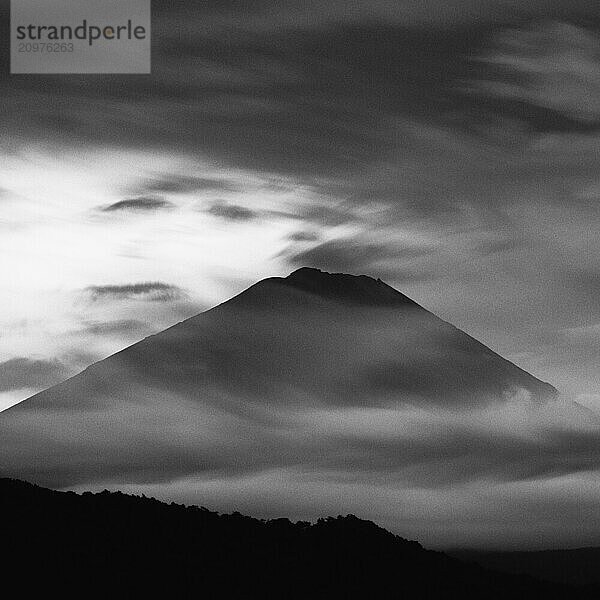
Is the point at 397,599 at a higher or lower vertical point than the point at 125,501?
lower

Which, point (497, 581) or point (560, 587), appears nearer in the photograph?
point (497, 581)

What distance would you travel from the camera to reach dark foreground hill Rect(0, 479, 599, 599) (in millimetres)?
52906

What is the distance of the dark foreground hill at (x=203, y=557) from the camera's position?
5291cm

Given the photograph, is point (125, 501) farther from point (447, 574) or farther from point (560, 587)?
point (560, 587)

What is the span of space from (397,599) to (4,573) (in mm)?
18682

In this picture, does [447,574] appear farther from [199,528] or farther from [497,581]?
[199,528]

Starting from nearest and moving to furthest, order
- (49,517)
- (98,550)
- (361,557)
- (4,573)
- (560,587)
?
(4,573), (98,550), (49,517), (361,557), (560,587)

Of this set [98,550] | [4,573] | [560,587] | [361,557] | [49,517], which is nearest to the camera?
[4,573]

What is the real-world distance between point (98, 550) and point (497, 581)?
21919 millimetres

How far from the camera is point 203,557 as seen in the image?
190ft

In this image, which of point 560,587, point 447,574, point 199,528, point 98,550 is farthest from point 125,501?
point 560,587

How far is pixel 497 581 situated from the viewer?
6475cm

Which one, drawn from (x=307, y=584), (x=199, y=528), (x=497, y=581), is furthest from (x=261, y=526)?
(x=497, y=581)

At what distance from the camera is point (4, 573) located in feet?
168
